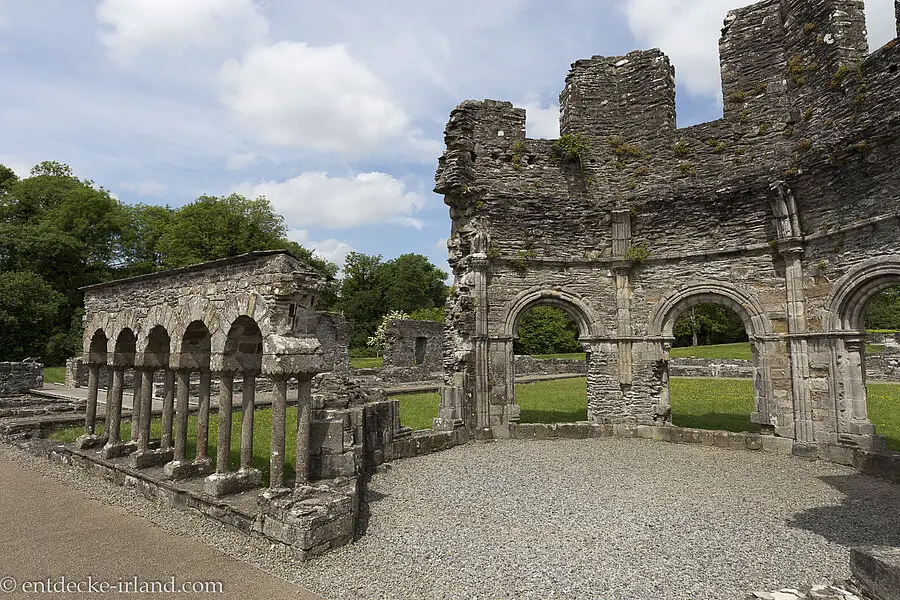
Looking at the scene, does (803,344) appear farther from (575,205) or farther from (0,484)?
(0,484)

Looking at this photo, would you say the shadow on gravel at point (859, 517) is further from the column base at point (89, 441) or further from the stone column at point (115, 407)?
the column base at point (89, 441)

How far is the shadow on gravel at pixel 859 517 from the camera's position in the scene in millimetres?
6207

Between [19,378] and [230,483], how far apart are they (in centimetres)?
2061

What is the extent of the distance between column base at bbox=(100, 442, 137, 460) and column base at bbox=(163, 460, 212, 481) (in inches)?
80.7

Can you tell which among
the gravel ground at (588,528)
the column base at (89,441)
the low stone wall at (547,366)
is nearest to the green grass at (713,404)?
the gravel ground at (588,528)

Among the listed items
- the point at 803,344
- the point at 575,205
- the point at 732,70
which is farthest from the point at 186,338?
the point at 732,70

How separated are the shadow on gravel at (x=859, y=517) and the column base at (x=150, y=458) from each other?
32.2ft

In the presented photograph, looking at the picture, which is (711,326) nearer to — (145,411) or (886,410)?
(886,410)

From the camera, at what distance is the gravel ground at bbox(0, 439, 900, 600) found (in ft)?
16.6

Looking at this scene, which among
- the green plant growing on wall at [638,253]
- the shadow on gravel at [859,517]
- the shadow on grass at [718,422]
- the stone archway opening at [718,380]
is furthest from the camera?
the shadow on grass at [718,422]

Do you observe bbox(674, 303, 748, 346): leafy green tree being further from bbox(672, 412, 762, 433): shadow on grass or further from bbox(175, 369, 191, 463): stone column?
bbox(175, 369, 191, 463): stone column

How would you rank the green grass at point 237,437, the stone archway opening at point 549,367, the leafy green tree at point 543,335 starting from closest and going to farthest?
1. the green grass at point 237,437
2. the stone archway opening at point 549,367
3. the leafy green tree at point 543,335

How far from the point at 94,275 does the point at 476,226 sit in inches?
1344

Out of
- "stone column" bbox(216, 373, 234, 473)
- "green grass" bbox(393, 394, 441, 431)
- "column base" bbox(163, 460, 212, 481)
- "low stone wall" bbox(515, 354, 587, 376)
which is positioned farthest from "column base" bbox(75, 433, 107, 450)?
"low stone wall" bbox(515, 354, 587, 376)
